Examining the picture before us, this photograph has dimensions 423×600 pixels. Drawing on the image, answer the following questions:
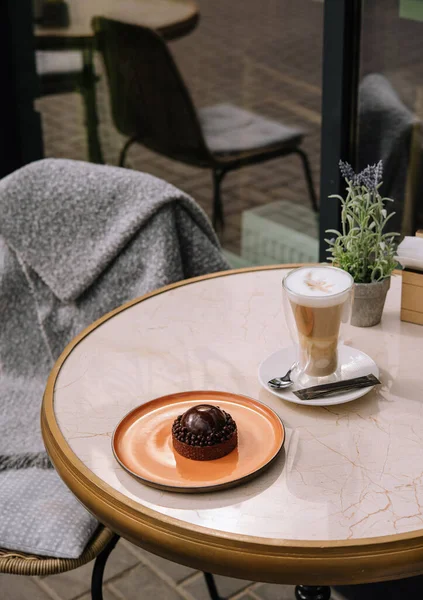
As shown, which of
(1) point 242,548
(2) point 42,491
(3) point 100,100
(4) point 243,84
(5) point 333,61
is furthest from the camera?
(3) point 100,100

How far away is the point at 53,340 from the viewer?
7.19 ft

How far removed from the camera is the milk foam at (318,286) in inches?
53.3

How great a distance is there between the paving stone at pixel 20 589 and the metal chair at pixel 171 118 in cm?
144

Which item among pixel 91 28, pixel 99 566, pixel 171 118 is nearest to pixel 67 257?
pixel 99 566

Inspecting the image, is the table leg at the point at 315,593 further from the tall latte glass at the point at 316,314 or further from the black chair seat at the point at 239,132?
the black chair seat at the point at 239,132

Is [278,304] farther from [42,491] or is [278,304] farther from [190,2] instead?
[190,2]

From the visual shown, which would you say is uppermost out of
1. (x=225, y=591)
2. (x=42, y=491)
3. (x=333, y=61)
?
(x=333, y=61)

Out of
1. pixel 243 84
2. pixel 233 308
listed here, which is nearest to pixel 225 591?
pixel 233 308

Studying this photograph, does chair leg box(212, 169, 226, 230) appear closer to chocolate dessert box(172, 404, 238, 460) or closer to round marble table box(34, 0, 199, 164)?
round marble table box(34, 0, 199, 164)

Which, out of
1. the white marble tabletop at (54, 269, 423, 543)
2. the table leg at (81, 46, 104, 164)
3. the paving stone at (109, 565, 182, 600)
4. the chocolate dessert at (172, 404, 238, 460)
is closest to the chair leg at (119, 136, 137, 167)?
the table leg at (81, 46, 104, 164)

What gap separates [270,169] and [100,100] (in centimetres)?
92

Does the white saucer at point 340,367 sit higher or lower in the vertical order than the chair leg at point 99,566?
higher

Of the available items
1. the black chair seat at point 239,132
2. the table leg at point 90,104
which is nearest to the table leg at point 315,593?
the black chair seat at point 239,132

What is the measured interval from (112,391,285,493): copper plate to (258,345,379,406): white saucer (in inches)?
A: 2.7
